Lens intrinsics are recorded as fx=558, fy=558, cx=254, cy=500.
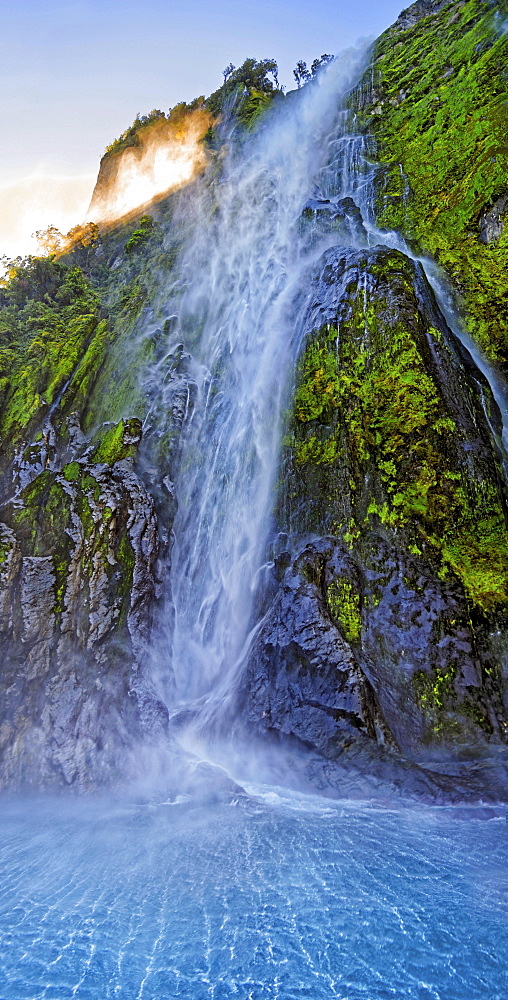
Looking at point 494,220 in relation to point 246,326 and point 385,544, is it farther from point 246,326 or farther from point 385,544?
point 385,544

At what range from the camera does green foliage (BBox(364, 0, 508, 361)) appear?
12578 millimetres

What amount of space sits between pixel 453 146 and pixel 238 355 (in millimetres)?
8008

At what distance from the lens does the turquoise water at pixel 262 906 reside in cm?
428

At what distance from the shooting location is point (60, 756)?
967 cm

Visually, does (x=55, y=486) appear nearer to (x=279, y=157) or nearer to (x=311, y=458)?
(x=311, y=458)

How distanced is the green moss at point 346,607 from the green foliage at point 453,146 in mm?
6052

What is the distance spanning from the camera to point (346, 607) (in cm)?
989

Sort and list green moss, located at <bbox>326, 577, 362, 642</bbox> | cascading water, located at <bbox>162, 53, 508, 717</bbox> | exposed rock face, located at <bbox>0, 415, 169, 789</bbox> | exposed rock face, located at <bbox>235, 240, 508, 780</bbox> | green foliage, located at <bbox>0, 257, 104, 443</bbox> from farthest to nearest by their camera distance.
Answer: green foliage, located at <bbox>0, 257, 104, 443</bbox>
cascading water, located at <bbox>162, 53, 508, 717</bbox>
exposed rock face, located at <bbox>0, 415, 169, 789</bbox>
green moss, located at <bbox>326, 577, 362, 642</bbox>
exposed rock face, located at <bbox>235, 240, 508, 780</bbox>

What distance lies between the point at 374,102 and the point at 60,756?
72.2ft

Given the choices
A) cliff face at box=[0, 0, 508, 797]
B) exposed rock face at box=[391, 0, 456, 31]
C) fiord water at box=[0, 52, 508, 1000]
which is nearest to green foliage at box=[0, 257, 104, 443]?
cliff face at box=[0, 0, 508, 797]

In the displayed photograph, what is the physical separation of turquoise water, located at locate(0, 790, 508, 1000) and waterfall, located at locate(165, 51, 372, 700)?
173 inches

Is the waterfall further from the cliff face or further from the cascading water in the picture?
the cliff face

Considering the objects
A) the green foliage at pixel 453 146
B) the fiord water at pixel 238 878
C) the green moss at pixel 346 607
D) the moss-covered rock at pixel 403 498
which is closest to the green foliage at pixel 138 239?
the green foliage at pixel 453 146

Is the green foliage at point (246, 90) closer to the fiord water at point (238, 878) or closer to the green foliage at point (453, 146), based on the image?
the green foliage at point (453, 146)
